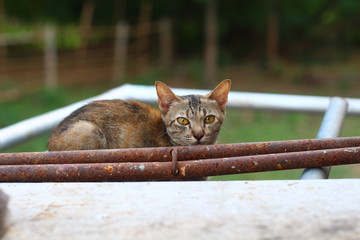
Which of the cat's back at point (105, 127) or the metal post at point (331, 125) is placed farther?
the cat's back at point (105, 127)

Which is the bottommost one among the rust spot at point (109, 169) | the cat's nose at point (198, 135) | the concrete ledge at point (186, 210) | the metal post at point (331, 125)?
the cat's nose at point (198, 135)

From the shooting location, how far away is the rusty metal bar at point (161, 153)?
137 centimetres

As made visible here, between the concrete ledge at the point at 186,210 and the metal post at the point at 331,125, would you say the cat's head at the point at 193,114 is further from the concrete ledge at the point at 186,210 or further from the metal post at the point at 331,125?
the concrete ledge at the point at 186,210

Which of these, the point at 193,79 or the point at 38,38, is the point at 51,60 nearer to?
the point at 38,38

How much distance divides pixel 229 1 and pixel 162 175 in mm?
11236

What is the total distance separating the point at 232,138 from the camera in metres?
7.91

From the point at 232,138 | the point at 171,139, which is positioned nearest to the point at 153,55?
the point at 232,138

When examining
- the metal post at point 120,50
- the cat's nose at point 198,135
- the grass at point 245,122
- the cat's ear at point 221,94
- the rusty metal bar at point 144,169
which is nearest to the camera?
the rusty metal bar at point 144,169

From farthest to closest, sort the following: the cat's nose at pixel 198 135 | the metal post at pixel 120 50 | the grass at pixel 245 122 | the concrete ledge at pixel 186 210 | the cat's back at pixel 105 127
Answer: the metal post at pixel 120 50 < the grass at pixel 245 122 < the cat's nose at pixel 198 135 < the cat's back at pixel 105 127 < the concrete ledge at pixel 186 210

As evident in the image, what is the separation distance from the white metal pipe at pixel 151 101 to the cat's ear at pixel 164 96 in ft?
0.67

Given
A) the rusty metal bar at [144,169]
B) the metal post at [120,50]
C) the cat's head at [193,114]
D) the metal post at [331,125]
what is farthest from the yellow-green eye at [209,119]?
the metal post at [120,50]

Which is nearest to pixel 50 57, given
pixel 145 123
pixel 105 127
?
pixel 145 123

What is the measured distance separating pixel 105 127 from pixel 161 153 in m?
1.14

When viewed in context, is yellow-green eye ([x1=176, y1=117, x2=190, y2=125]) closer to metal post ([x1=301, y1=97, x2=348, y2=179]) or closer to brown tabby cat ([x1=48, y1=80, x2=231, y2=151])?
brown tabby cat ([x1=48, y1=80, x2=231, y2=151])
